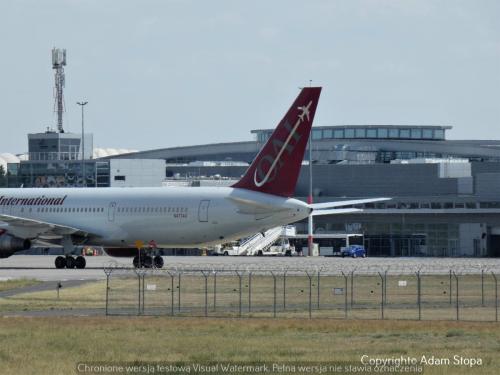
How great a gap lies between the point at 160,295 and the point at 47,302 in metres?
5.52

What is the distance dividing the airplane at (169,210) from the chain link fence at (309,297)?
395 centimetres

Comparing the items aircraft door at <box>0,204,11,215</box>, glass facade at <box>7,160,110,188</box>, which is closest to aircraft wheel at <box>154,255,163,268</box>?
aircraft door at <box>0,204,11,215</box>

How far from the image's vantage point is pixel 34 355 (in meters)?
33.6

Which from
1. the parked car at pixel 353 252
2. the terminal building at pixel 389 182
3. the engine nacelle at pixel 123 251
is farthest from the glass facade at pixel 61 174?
the engine nacelle at pixel 123 251

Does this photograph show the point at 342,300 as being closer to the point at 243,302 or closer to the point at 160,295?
the point at 243,302

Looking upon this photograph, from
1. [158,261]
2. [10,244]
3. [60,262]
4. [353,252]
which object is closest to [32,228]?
[10,244]

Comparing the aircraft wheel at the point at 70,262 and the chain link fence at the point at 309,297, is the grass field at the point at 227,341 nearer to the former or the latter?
the chain link fence at the point at 309,297

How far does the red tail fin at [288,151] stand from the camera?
70062 mm

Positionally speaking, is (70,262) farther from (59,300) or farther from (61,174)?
(61,174)

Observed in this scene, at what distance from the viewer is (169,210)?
73.6 m

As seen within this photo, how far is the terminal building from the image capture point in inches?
4963

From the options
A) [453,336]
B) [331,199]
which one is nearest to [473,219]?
[331,199]

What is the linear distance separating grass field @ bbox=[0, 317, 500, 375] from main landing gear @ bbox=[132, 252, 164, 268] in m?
31.7

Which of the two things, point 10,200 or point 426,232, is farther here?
point 426,232
